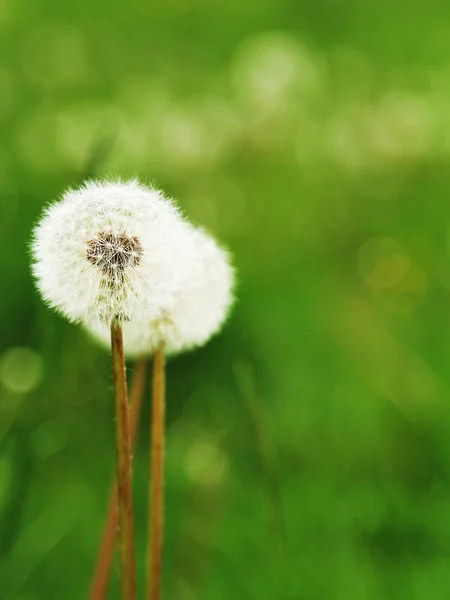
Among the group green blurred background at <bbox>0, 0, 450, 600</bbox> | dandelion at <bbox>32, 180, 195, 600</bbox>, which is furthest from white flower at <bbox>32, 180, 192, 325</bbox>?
green blurred background at <bbox>0, 0, 450, 600</bbox>

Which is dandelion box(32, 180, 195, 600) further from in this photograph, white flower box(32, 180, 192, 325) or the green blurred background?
the green blurred background

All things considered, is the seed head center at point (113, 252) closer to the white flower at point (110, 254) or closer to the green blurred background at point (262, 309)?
the white flower at point (110, 254)

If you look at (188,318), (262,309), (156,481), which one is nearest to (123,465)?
(156,481)

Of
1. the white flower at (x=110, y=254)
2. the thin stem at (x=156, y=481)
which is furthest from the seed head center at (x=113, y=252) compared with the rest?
the thin stem at (x=156, y=481)

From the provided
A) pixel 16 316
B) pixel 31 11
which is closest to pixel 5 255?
pixel 16 316

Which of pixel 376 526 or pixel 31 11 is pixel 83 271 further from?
pixel 31 11

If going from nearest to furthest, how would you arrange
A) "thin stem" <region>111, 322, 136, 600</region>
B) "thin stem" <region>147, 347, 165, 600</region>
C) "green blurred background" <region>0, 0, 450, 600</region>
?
"thin stem" <region>111, 322, 136, 600</region>
"thin stem" <region>147, 347, 165, 600</region>
"green blurred background" <region>0, 0, 450, 600</region>

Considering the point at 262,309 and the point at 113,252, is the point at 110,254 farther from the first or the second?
the point at 262,309

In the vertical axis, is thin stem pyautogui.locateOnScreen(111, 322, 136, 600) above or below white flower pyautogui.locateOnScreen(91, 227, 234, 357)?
below
